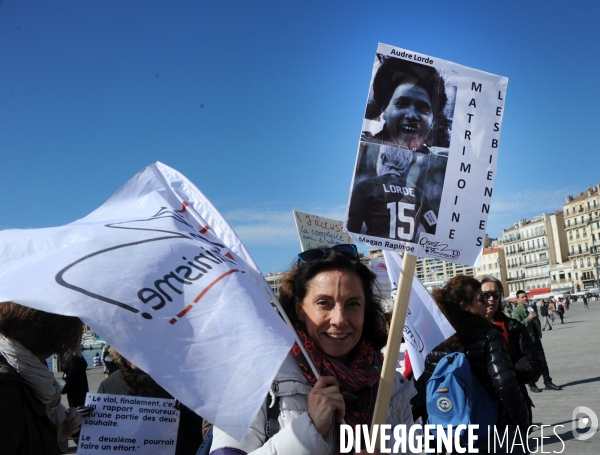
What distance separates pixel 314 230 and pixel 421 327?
437cm

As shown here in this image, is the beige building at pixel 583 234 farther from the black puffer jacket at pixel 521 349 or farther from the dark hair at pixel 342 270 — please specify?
the dark hair at pixel 342 270

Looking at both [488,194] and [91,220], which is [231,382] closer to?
[91,220]

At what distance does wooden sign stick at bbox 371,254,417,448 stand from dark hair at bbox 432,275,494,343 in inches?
88.8

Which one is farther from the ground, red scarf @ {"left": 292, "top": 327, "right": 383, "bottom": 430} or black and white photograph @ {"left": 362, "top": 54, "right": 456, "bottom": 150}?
black and white photograph @ {"left": 362, "top": 54, "right": 456, "bottom": 150}

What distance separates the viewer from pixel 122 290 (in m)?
1.84

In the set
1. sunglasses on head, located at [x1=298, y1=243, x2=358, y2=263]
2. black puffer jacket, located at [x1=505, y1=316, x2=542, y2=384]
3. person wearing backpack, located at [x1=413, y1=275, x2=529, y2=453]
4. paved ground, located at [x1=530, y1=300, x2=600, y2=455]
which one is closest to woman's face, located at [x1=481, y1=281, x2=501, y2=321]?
black puffer jacket, located at [x1=505, y1=316, x2=542, y2=384]

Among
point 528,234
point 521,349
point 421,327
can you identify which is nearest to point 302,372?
point 421,327

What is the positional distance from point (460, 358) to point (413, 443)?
7.08 feet

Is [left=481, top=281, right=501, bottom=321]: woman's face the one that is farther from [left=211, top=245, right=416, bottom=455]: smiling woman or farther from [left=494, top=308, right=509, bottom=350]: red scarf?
[left=211, top=245, right=416, bottom=455]: smiling woman

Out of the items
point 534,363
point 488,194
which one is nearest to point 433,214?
point 488,194

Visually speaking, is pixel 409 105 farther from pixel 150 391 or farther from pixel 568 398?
Answer: pixel 568 398

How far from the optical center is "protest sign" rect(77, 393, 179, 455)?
270 centimetres

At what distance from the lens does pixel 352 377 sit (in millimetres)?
2281

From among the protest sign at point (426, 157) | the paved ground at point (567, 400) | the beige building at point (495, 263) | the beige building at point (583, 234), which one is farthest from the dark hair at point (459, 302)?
the beige building at point (495, 263)
